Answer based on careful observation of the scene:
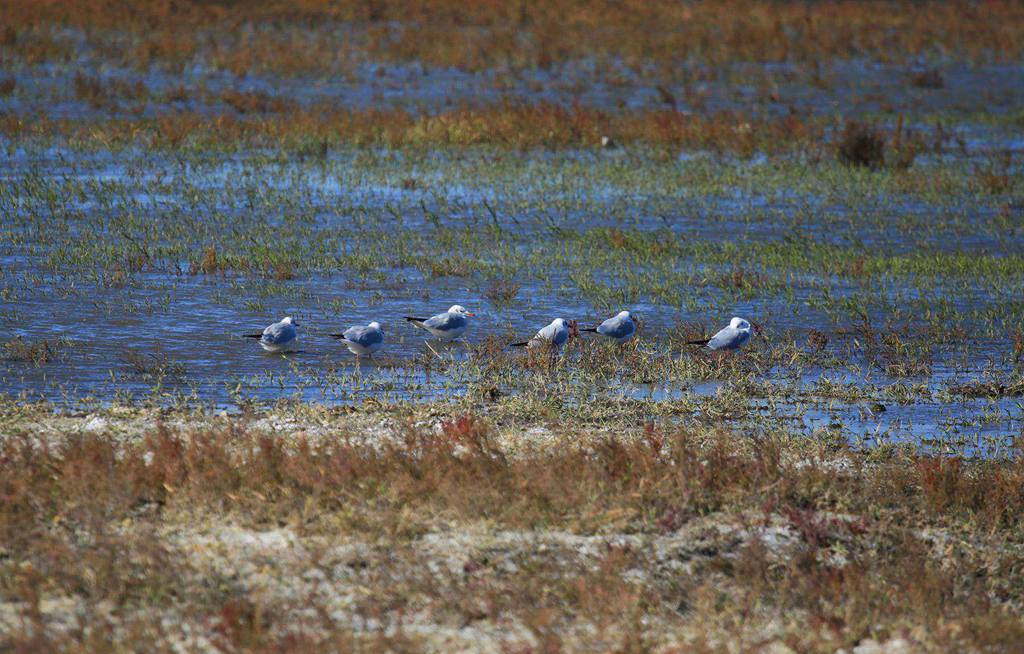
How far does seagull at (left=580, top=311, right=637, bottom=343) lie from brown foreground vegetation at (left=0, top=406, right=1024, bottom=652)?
2.40m

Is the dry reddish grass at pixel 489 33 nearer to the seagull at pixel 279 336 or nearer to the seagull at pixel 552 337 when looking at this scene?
the seagull at pixel 279 336

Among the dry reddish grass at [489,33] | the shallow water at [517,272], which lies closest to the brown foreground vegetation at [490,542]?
the shallow water at [517,272]

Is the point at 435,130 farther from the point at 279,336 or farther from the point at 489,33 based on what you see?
the point at 489,33

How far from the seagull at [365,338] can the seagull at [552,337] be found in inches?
41.3

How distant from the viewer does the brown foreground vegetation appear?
5836mm

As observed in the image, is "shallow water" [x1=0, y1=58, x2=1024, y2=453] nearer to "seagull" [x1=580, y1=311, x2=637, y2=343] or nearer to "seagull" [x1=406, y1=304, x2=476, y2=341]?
"seagull" [x1=406, y1=304, x2=476, y2=341]

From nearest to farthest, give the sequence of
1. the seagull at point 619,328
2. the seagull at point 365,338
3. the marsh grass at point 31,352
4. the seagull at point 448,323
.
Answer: the marsh grass at point 31,352, the seagull at point 365,338, the seagull at point 619,328, the seagull at point 448,323

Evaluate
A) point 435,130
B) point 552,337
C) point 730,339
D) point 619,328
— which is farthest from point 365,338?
point 435,130

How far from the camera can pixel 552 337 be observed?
1061 cm

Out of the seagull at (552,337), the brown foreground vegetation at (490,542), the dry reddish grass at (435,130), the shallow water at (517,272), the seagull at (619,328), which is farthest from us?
the dry reddish grass at (435,130)

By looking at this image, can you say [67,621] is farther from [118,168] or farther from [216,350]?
[118,168]

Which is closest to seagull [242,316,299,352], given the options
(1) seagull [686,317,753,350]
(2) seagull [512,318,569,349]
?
(2) seagull [512,318,569,349]

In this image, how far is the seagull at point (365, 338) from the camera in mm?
10461

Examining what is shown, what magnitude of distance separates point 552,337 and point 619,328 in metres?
0.56
